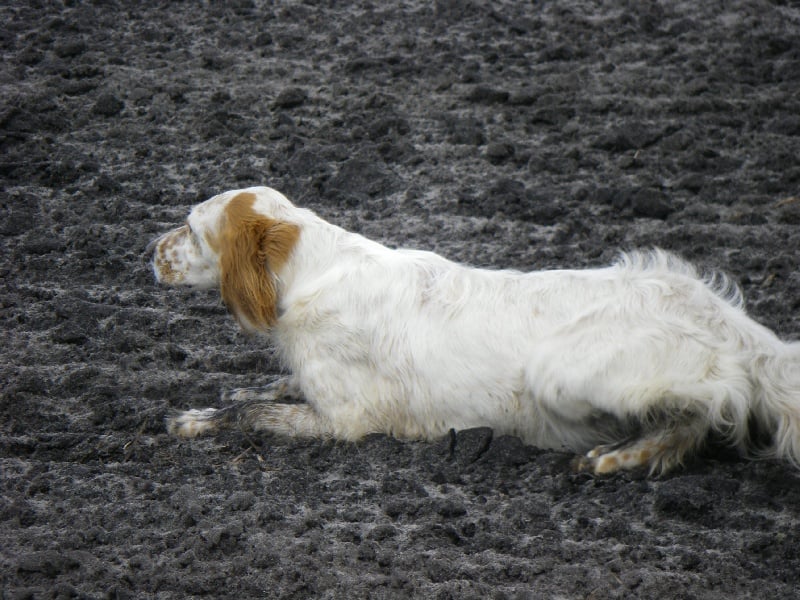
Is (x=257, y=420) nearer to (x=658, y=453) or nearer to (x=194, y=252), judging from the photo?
(x=194, y=252)

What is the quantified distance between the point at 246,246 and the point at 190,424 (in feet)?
2.86

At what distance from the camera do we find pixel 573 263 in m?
7.01

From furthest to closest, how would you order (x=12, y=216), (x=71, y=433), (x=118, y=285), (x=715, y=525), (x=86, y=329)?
1. (x=12, y=216)
2. (x=118, y=285)
3. (x=86, y=329)
4. (x=71, y=433)
5. (x=715, y=525)

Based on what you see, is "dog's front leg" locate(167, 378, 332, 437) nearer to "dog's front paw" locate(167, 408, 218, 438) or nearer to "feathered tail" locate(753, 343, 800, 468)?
"dog's front paw" locate(167, 408, 218, 438)

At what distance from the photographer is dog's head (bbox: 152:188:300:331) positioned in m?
5.68

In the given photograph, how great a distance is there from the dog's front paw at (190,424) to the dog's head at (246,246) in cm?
49

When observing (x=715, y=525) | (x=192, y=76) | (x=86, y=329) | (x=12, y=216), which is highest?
(x=192, y=76)

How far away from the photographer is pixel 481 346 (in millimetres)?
5391

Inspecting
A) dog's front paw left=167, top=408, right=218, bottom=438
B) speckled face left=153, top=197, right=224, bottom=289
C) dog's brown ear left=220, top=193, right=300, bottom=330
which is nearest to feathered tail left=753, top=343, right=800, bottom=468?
dog's brown ear left=220, top=193, right=300, bottom=330

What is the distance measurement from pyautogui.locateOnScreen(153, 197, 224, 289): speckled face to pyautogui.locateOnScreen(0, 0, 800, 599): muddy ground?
50 centimetres

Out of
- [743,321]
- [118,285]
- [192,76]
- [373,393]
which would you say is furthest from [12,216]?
[743,321]

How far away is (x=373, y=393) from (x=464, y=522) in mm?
1013

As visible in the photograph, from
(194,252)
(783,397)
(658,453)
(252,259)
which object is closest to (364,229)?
(194,252)

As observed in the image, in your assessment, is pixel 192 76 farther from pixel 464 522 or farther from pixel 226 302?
pixel 464 522
